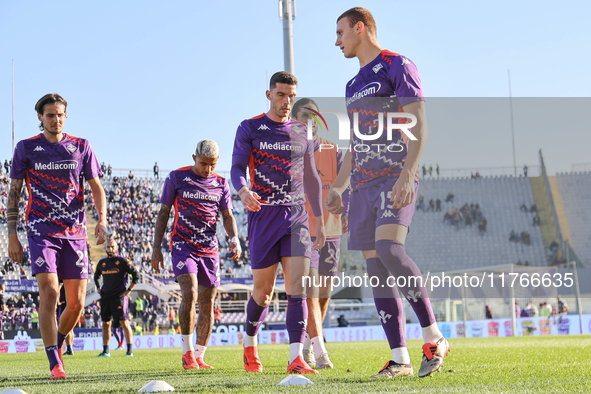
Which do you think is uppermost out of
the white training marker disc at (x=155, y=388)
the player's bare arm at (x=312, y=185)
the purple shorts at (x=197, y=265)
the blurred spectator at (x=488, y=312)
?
the player's bare arm at (x=312, y=185)

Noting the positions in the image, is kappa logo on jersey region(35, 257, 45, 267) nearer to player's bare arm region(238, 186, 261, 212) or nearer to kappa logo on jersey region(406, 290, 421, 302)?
player's bare arm region(238, 186, 261, 212)

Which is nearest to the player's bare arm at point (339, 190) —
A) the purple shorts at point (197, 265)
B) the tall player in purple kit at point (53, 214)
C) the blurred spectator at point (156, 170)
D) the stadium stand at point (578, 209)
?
the tall player in purple kit at point (53, 214)

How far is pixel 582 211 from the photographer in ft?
40.4

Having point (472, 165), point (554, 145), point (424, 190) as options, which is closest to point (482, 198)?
point (424, 190)

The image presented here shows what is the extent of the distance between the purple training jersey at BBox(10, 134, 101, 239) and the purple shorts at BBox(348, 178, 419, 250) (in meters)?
2.52

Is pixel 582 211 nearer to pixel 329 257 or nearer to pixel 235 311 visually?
pixel 329 257

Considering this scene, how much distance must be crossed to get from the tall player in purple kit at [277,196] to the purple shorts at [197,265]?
136cm

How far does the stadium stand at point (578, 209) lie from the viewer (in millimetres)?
12383

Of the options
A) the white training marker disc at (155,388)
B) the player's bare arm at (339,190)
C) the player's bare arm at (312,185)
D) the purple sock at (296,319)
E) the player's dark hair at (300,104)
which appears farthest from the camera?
the player's dark hair at (300,104)

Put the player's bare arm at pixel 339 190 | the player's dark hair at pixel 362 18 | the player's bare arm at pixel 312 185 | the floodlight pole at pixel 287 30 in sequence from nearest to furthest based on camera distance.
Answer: the player's dark hair at pixel 362 18, the player's bare arm at pixel 339 190, the player's bare arm at pixel 312 185, the floodlight pole at pixel 287 30

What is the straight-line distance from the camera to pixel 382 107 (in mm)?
4406

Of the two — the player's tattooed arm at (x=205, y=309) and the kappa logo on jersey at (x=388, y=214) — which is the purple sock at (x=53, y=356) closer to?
the player's tattooed arm at (x=205, y=309)

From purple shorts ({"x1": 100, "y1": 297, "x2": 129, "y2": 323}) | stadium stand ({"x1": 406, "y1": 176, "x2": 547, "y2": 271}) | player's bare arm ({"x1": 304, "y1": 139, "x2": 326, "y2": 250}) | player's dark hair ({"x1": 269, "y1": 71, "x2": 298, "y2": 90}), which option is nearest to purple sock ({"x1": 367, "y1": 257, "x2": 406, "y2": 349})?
player's bare arm ({"x1": 304, "y1": 139, "x2": 326, "y2": 250})

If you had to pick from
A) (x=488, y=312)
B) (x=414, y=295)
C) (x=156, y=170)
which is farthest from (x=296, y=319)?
(x=156, y=170)
